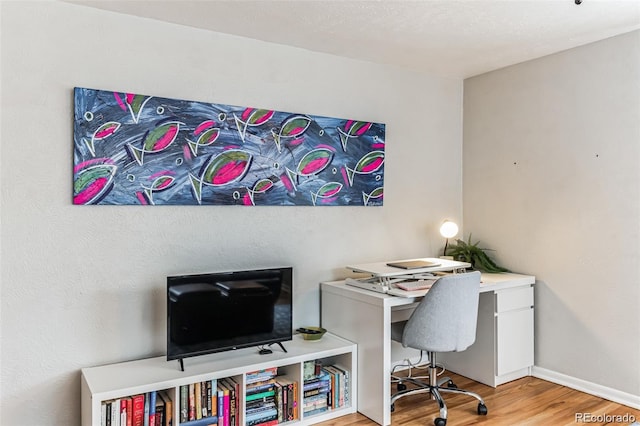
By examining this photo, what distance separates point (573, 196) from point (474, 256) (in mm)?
870

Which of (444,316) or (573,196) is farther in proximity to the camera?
(573,196)

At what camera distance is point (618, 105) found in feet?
10.1

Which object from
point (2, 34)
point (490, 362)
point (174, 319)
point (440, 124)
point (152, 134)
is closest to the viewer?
point (2, 34)

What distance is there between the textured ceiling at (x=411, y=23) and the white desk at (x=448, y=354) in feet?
5.35

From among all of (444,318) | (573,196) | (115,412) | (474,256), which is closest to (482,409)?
(444,318)

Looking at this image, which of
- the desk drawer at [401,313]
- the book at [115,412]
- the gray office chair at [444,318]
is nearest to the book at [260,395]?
the book at [115,412]

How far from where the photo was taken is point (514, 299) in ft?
11.2

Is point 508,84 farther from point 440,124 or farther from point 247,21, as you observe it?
point 247,21

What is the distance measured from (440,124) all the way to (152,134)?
7.78 feet

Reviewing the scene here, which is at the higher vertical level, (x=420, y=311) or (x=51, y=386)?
(x=420, y=311)

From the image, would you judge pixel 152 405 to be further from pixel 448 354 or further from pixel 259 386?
pixel 448 354

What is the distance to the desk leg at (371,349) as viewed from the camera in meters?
2.78

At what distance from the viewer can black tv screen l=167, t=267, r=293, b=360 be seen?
8.39 feet

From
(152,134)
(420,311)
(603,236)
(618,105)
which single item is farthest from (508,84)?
(152,134)
